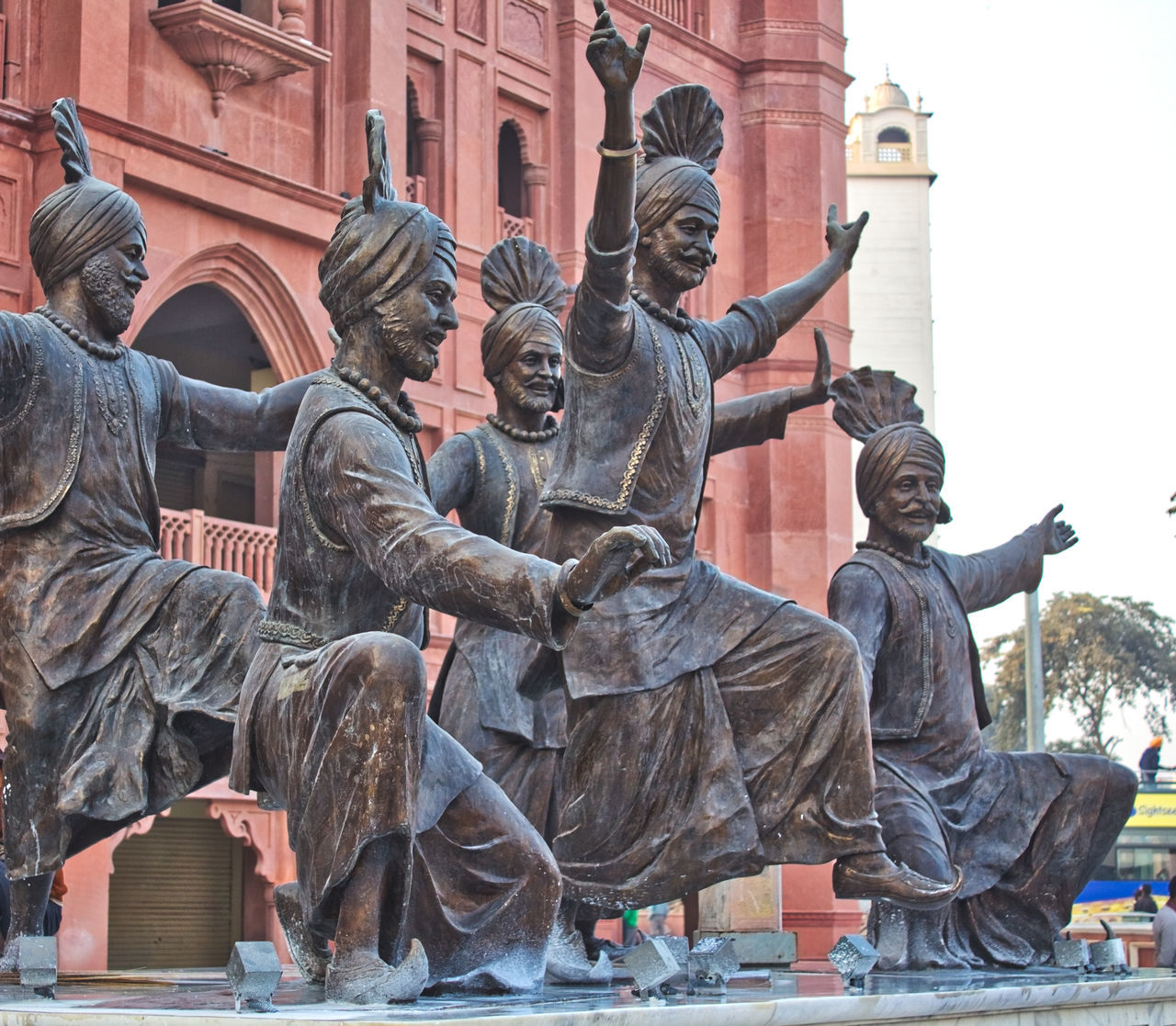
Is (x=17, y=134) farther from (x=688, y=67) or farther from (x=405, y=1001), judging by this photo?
(x=405, y=1001)

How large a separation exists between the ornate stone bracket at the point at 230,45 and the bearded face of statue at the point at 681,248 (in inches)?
535

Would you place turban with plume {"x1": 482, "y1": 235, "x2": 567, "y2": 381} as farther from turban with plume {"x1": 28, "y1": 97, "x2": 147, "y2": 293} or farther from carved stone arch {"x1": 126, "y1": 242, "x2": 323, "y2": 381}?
carved stone arch {"x1": 126, "y1": 242, "x2": 323, "y2": 381}

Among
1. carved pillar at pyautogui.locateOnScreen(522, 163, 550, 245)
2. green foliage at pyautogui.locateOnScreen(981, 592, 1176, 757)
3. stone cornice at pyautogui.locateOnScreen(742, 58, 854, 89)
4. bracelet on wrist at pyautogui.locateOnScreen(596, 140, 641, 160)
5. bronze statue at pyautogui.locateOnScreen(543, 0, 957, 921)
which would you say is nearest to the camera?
bracelet on wrist at pyautogui.locateOnScreen(596, 140, 641, 160)

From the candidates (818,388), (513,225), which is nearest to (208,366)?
(513,225)

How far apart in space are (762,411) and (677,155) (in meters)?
0.89

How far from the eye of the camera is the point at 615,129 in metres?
5.21

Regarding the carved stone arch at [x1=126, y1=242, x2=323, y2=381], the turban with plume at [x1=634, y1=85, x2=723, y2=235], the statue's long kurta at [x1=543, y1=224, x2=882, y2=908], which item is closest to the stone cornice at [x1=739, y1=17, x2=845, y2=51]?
the carved stone arch at [x1=126, y1=242, x2=323, y2=381]

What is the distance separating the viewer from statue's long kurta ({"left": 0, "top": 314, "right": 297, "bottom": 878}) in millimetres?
5742

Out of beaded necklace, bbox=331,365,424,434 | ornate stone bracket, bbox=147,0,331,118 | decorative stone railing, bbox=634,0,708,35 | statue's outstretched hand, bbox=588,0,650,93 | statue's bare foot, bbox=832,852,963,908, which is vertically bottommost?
statue's bare foot, bbox=832,852,963,908

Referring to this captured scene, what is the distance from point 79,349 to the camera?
6.04m

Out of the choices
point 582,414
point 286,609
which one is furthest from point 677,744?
point 286,609

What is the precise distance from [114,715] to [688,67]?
23.2 m

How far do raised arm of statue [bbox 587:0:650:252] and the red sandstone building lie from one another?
12659 mm

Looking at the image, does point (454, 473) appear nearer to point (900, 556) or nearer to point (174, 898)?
point (900, 556)
